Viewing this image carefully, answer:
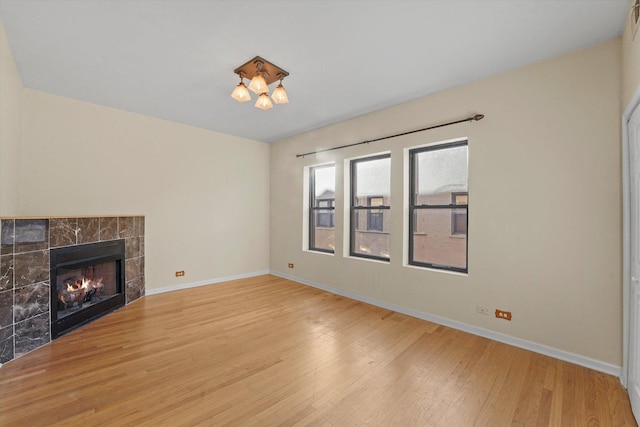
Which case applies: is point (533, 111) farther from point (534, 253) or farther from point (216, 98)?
point (216, 98)

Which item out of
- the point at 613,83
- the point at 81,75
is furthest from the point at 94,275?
the point at 613,83

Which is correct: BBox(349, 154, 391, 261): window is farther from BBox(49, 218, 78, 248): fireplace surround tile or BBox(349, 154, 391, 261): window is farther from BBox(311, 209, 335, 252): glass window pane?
BBox(49, 218, 78, 248): fireplace surround tile

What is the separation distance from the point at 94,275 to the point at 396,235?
3998mm

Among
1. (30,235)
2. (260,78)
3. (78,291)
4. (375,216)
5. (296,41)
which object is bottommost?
(78,291)

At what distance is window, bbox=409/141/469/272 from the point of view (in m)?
3.29

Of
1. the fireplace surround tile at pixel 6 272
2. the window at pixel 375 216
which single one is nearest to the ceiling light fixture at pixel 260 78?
the window at pixel 375 216

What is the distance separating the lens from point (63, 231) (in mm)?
2922

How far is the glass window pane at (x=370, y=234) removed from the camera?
408cm

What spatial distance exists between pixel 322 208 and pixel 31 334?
155 inches

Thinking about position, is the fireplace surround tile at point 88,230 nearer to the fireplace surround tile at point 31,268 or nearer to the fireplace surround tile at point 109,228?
the fireplace surround tile at point 109,228

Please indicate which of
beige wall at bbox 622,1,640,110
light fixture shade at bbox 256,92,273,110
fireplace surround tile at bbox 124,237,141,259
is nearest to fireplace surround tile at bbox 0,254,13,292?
fireplace surround tile at bbox 124,237,141,259

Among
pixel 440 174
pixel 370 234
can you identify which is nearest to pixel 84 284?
pixel 370 234

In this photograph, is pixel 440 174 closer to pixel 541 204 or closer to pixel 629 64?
pixel 541 204

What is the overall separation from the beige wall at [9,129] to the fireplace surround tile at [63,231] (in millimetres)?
372
